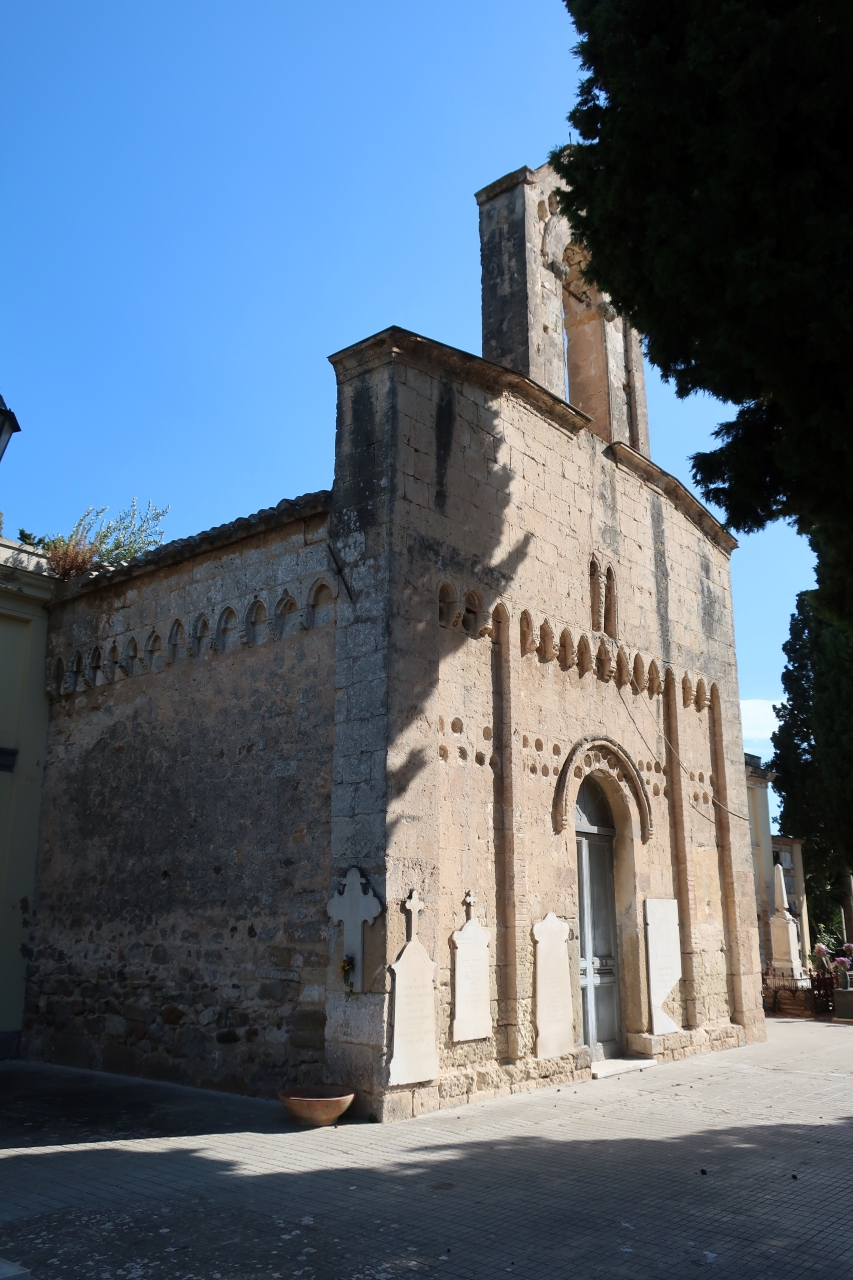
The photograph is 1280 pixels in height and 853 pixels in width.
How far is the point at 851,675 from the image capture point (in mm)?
23453

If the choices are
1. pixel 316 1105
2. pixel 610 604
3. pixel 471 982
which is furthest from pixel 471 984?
pixel 610 604

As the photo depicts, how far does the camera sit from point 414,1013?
725 cm

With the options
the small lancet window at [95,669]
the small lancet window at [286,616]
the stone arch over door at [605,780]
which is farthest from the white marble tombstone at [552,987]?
the small lancet window at [95,669]

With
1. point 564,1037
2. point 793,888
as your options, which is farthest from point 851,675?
point 564,1037

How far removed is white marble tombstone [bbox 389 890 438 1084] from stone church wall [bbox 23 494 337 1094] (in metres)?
0.74

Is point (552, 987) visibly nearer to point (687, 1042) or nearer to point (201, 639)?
point (687, 1042)

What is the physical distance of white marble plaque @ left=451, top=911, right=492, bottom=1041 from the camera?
7746 millimetres

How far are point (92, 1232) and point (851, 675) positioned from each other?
22.1 meters

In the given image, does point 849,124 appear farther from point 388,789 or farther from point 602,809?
point 602,809

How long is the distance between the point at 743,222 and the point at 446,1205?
18.7 ft

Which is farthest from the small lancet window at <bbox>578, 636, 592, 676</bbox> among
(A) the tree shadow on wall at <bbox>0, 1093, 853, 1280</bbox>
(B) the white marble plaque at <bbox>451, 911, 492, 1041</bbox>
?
(A) the tree shadow on wall at <bbox>0, 1093, 853, 1280</bbox>

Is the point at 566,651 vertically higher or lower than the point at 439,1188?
higher

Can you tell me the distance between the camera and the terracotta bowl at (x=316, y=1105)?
6.82m

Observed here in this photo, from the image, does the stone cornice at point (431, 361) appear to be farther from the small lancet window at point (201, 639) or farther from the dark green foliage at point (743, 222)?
the small lancet window at point (201, 639)
